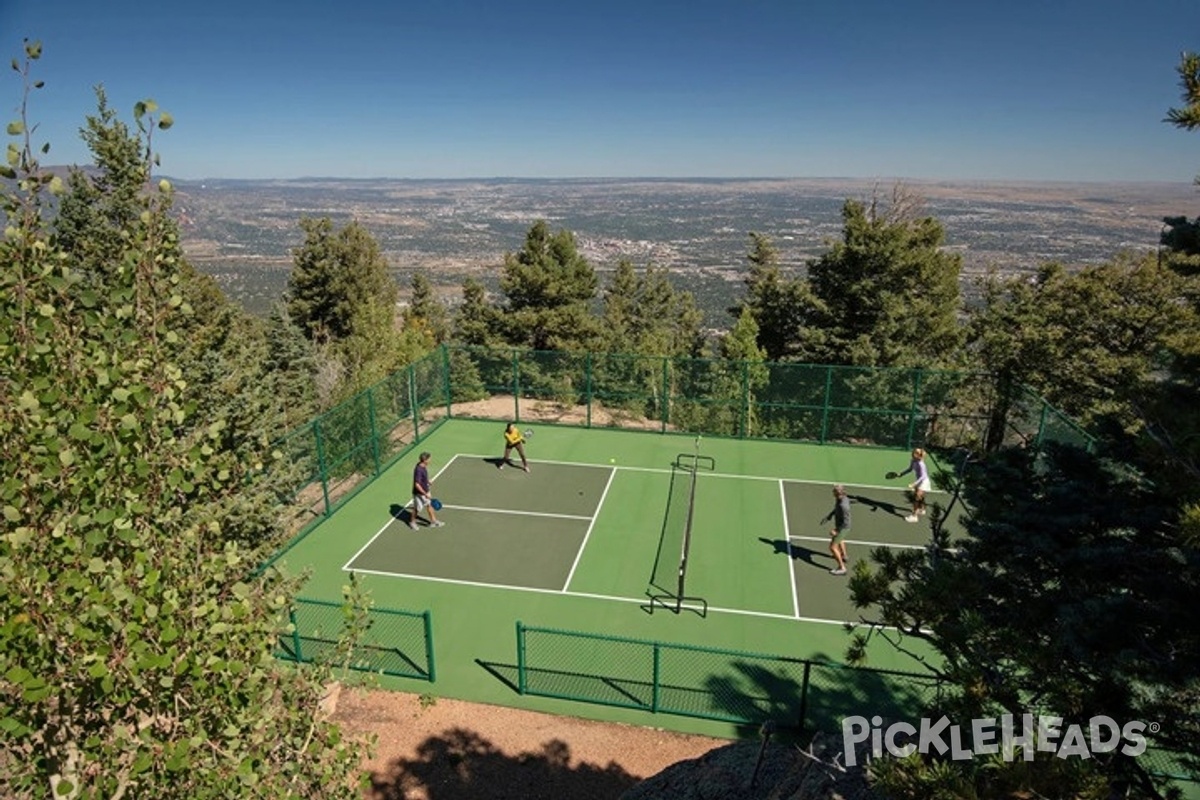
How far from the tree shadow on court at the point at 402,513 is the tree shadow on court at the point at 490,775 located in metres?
6.83

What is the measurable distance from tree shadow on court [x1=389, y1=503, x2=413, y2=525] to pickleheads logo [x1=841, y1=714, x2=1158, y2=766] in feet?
43.3

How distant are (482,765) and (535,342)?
27639mm

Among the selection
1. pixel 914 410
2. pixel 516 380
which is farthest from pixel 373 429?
pixel 914 410

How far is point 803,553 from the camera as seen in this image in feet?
47.5

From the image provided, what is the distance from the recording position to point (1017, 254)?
266ft

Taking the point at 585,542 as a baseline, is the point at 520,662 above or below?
above

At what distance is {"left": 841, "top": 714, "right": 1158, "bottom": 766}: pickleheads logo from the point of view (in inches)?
126

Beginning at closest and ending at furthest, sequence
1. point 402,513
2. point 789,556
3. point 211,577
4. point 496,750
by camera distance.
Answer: point 211,577, point 496,750, point 789,556, point 402,513

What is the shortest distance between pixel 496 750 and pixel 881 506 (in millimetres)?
10652

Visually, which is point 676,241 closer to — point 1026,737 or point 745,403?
point 745,403

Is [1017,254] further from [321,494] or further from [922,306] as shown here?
[321,494]

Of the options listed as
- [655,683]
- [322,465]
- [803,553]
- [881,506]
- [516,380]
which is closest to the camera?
[655,683]

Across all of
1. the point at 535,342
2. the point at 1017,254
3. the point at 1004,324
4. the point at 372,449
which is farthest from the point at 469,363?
the point at 1017,254

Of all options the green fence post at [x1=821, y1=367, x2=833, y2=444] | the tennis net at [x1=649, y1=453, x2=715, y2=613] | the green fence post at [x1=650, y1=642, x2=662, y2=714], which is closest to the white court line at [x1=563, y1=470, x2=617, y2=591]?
the tennis net at [x1=649, y1=453, x2=715, y2=613]
